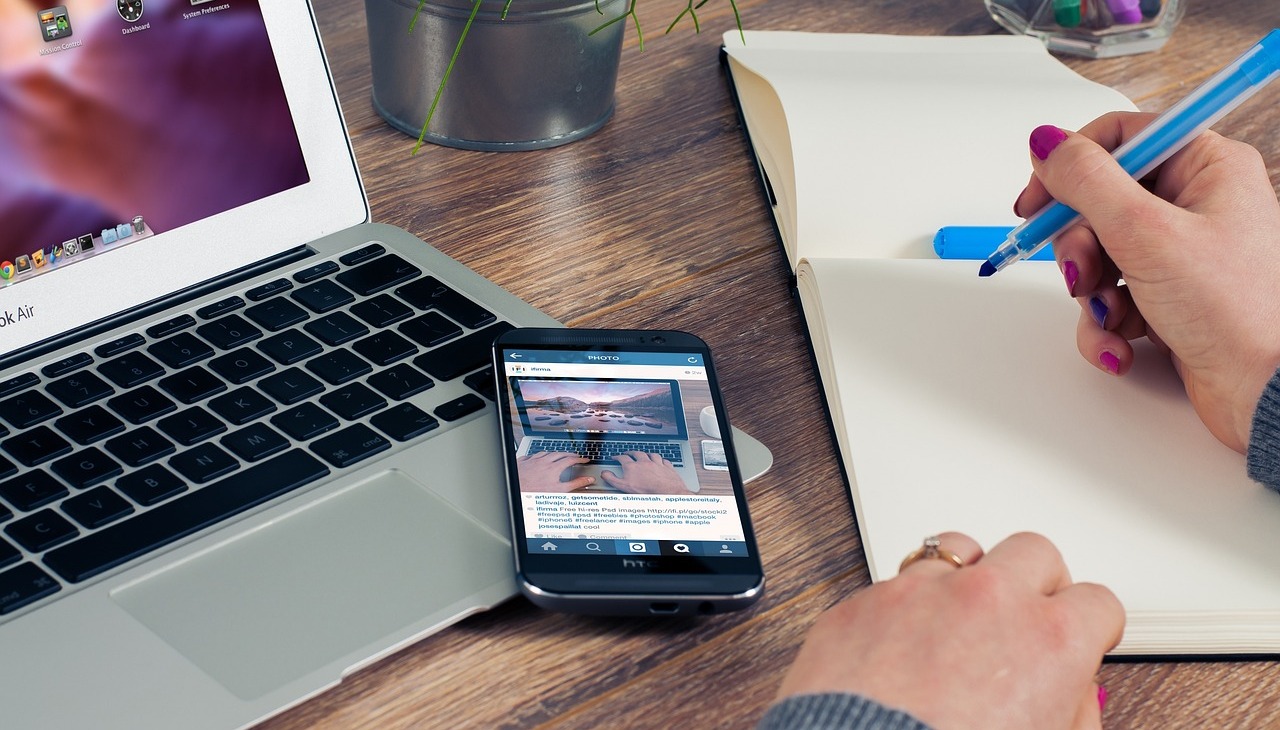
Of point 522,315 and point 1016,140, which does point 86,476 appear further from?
point 1016,140

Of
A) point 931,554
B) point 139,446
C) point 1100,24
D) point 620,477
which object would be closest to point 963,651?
point 931,554

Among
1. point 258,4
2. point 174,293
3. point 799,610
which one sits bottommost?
point 799,610

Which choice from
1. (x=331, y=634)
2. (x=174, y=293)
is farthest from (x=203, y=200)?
(x=331, y=634)

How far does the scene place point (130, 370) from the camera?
58 cm

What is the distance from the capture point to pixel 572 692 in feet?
1.52

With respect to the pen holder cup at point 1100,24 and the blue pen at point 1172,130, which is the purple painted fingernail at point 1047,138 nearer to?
the blue pen at point 1172,130

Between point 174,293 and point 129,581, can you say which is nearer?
point 129,581

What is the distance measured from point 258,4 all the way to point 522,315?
0.22 m

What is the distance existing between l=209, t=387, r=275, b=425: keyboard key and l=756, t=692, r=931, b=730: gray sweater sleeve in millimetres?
284

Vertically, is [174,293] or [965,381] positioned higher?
[174,293]

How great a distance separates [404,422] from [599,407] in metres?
0.09

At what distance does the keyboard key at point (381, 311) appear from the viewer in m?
0.62

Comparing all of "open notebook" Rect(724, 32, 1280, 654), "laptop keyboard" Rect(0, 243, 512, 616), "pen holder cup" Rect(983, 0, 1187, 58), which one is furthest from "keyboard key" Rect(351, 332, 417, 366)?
"pen holder cup" Rect(983, 0, 1187, 58)

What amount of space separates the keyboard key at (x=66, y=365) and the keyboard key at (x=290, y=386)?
90 millimetres
